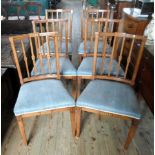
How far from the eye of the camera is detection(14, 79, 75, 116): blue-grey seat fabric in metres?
1.18

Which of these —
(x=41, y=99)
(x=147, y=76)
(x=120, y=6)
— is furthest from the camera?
(x=120, y=6)

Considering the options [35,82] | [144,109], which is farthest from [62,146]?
[144,109]

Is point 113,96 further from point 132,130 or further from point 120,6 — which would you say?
point 120,6

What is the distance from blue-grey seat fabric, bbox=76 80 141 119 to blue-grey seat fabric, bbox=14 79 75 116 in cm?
12

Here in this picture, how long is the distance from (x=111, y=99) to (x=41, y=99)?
540mm

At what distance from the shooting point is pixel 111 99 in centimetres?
124

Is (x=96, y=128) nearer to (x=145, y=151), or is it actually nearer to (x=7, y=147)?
(x=145, y=151)

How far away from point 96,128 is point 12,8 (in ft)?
13.9

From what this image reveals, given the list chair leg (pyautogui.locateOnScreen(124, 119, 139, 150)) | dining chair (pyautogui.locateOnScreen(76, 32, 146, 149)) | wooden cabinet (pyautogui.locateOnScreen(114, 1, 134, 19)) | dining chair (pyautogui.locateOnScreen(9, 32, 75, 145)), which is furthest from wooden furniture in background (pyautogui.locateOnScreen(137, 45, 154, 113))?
wooden cabinet (pyautogui.locateOnScreen(114, 1, 134, 19))

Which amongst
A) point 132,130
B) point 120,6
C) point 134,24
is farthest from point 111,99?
point 120,6

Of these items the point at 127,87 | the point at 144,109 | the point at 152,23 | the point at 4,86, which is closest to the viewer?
the point at 127,87

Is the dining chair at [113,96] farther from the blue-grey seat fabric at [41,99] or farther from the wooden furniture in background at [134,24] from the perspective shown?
the wooden furniture in background at [134,24]

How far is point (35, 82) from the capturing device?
1.39 meters

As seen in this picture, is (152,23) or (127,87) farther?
(152,23)
